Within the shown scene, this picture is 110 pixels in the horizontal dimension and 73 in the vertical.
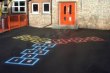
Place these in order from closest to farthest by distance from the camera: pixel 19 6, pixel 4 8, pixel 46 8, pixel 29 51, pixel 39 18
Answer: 1. pixel 29 51
2. pixel 46 8
3. pixel 39 18
4. pixel 19 6
5. pixel 4 8

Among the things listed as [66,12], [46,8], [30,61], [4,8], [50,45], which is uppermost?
[4,8]

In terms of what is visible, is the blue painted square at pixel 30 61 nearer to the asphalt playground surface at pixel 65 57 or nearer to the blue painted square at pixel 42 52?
the asphalt playground surface at pixel 65 57

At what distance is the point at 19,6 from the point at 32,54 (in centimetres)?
1599

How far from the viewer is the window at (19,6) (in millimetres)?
29509

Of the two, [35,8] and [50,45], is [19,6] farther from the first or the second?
[50,45]

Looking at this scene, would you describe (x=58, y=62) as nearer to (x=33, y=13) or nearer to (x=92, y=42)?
(x=92, y=42)

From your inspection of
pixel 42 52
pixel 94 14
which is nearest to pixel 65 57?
pixel 42 52

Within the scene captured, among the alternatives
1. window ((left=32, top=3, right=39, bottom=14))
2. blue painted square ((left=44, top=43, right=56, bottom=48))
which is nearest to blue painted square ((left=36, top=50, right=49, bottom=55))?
blue painted square ((left=44, top=43, right=56, bottom=48))

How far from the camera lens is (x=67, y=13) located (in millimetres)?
27188

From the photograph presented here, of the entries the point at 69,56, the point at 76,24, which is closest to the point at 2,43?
the point at 69,56

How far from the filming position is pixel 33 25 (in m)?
29.0

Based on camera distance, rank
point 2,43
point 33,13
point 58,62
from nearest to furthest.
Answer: point 58,62, point 2,43, point 33,13

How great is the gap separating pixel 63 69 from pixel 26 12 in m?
18.6

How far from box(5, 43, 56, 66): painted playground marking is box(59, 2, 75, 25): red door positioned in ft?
32.1
